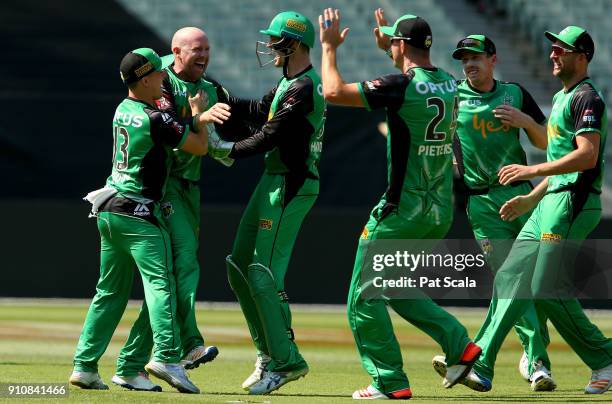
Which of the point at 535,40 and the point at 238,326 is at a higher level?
the point at 535,40

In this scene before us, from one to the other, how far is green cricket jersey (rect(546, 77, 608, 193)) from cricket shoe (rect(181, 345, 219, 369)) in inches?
102

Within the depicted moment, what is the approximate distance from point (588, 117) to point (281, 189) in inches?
82.7

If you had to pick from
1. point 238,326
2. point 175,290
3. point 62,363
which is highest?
point 175,290

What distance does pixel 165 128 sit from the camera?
7961 millimetres

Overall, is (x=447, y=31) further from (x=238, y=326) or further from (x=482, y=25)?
(x=238, y=326)

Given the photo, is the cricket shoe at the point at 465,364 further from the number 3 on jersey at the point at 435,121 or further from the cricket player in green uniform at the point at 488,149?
the cricket player in green uniform at the point at 488,149

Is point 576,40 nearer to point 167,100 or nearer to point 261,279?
point 261,279

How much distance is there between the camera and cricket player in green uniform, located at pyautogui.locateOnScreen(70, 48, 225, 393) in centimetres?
795

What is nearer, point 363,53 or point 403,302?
point 403,302

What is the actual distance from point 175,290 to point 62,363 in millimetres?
2582

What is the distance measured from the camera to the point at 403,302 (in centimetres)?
786

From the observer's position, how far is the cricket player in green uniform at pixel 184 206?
27.2 ft

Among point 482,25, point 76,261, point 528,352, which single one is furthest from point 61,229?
point 482,25

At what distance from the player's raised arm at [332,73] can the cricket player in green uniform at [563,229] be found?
63.5 inches
